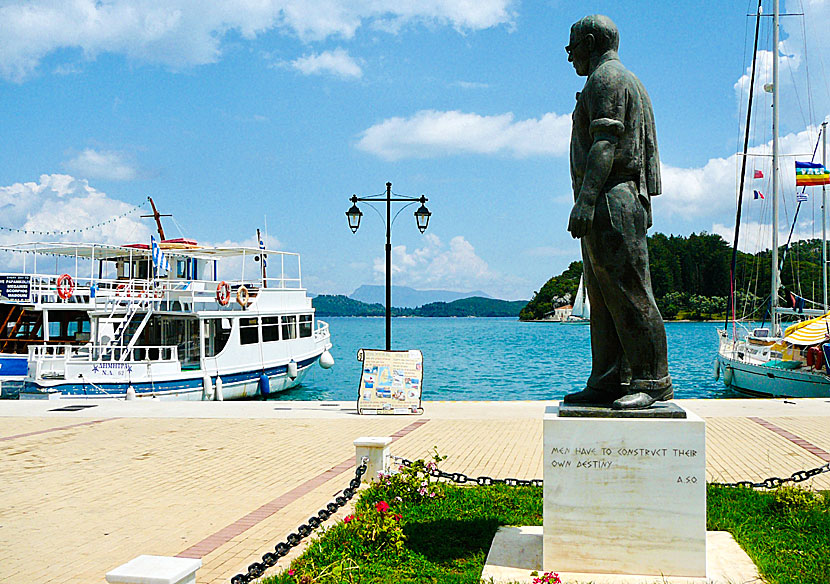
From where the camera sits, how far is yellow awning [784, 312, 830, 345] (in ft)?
83.5

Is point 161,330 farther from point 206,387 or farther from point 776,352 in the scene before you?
point 776,352

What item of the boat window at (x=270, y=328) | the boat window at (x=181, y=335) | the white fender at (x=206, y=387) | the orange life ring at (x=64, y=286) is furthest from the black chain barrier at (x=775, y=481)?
the orange life ring at (x=64, y=286)

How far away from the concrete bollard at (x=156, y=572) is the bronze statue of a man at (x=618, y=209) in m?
3.26

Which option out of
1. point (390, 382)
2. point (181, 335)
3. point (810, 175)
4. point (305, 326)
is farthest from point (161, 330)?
point (810, 175)

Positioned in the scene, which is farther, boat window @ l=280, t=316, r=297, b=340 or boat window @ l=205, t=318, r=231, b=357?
boat window @ l=280, t=316, r=297, b=340

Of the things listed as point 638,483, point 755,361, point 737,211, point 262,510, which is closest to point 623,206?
point 638,483

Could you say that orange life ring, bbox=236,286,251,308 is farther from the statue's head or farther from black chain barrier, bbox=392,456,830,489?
the statue's head

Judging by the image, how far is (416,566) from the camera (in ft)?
20.0

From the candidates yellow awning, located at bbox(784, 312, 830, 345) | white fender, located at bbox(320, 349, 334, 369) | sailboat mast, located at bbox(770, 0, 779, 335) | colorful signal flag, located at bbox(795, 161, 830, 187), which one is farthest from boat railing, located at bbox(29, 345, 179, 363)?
colorful signal flag, located at bbox(795, 161, 830, 187)

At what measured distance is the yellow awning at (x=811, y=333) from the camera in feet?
83.5

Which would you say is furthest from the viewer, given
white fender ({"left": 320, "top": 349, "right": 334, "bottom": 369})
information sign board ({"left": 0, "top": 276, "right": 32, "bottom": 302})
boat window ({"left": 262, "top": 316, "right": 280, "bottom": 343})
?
white fender ({"left": 320, "top": 349, "right": 334, "bottom": 369})

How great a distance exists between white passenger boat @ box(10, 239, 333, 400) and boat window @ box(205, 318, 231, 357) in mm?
37

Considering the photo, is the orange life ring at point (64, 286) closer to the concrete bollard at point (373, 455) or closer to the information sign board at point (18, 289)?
the information sign board at point (18, 289)

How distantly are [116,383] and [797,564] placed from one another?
21.2 m
